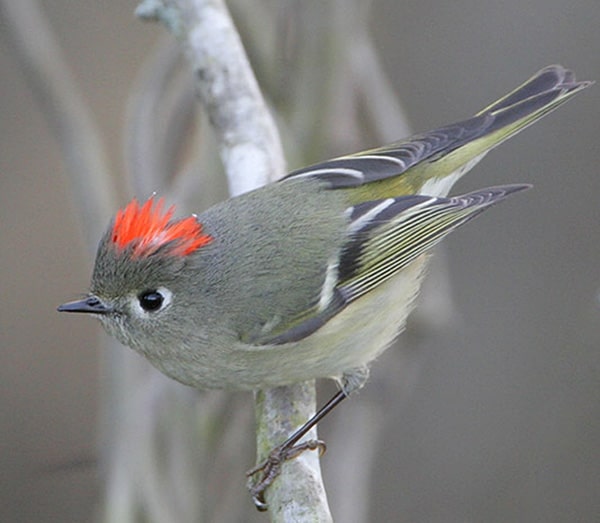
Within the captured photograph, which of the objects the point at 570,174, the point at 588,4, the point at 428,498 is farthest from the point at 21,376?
the point at 588,4

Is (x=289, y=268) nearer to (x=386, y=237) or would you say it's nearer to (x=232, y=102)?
(x=386, y=237)

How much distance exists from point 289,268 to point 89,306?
0.53 meters

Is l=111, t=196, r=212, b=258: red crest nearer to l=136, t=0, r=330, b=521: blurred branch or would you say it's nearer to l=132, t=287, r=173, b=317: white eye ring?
l=132, t=287, r=173, b=317: white eye ring

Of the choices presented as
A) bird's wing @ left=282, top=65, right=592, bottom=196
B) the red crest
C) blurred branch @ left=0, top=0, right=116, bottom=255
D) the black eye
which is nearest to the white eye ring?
the black eye

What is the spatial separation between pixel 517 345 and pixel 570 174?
2.60 feet

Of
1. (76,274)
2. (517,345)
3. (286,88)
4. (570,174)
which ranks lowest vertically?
(517,345)

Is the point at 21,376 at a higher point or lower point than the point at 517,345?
higher

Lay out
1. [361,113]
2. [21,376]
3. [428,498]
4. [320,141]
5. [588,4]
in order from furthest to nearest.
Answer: [21,376], [588,4], [428,498], [361,113], [320,141]

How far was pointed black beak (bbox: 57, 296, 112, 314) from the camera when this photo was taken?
8.85 feet

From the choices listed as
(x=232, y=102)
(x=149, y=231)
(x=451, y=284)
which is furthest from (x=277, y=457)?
(x=451, y=284)

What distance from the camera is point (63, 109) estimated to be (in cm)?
351

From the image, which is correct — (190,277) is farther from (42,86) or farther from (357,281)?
(42,86)

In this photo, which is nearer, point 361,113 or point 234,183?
point 234,183

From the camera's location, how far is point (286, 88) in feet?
11.1
